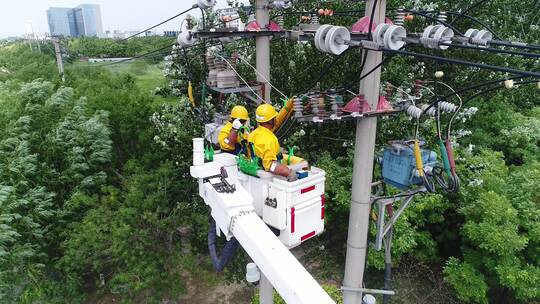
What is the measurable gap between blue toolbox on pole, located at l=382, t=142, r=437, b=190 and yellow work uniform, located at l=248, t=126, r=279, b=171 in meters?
1.45

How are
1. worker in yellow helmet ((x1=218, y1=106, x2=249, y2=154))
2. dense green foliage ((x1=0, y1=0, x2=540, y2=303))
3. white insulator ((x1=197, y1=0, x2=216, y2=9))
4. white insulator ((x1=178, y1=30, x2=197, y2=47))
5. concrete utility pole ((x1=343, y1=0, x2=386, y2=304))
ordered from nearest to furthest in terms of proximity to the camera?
concrete utility pole ((x1=343, y1=0, x2=386, y2=304)), worker in yellow helmet ((x1=218, y1=106, x2=249, y2=154)), white insulator ((x1=178, y1=30, x2=197, y2=47)), white insulator ((x1=197, y1=0, x2=216, y2=9)), dense green foliage ((x1=0, y1=0, x2=540, y2=303))

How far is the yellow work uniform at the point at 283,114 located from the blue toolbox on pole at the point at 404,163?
4.36 feet

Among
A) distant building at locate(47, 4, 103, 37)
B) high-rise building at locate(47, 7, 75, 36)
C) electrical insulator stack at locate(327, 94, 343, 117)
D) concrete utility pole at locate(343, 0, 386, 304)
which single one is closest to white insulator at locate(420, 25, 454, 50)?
concrete utility pole at locate(343, 0, 386, 304)

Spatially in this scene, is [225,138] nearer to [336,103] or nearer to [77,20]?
[336,103]

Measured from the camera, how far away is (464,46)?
321 centimetres

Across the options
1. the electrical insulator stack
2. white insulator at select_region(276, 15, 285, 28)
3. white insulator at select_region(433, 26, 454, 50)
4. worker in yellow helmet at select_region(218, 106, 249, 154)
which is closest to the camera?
white insulator at select_region(433, 26, 454, 50)

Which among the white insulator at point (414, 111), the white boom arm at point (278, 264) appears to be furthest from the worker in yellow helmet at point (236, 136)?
the white insulator at point (414, 111)

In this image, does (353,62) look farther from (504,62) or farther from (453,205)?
(504,62)

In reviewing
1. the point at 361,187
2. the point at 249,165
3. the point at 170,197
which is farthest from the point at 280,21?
the point at 361,187

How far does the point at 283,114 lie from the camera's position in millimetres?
4859

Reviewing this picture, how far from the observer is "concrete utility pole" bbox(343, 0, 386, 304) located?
4328 millimetres

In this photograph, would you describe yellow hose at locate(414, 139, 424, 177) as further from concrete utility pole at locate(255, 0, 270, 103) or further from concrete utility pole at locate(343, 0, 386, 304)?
concrete utility pole at locate(255, 0, 270, 103)

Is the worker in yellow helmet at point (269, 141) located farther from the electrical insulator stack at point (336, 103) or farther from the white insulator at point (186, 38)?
the white insulator at point (186, 38)

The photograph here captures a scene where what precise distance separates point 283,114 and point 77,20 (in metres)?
75.7
